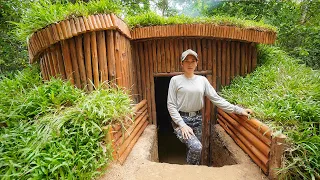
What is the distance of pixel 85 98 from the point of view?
232 cm

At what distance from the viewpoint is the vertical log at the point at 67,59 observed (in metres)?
2.58

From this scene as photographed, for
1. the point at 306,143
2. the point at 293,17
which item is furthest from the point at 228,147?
the point at 293,17

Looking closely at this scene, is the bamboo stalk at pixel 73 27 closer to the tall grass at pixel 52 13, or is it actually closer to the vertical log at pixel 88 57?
the tall grass at pixel 52 13

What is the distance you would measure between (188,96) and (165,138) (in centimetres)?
411

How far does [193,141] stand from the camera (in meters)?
2.69

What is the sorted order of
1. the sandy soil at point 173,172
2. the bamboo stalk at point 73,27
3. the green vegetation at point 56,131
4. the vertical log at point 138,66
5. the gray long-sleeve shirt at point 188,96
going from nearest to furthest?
the green vegetation at point 56,131 < the sandy soil at point 173,172 < the bamboo stalk at point 73,27 < the gray long-sleeve shirt at point 188,96 < the vertical log at point 138,66

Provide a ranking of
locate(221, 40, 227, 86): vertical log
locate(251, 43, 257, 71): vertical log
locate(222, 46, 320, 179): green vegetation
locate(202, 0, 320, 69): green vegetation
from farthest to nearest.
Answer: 1. locate(202, 0, 320, 69): green vegetation
2. locate(251, 43, 257, 71): vertical log
3. locate(221, 40, 227, 86): vertical log
4. locate(222, 46, 320, 179): green vegetation

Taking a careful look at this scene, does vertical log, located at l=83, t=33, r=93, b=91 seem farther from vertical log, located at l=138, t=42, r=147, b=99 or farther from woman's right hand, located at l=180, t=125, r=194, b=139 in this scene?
vertical log, located at l=138, t=42, r=147, b=99

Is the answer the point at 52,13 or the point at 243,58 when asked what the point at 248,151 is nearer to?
the point at 243,58

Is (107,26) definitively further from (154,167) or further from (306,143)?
(306,143)

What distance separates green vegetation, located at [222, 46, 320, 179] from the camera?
1.90 m

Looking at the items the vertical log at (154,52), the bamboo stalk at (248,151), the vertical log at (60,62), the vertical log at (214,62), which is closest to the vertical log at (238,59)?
the vertical log at (214,62)

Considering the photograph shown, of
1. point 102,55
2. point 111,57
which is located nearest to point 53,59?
point 102,55

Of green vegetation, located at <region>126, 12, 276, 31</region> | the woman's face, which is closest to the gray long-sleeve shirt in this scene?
the woman's face
